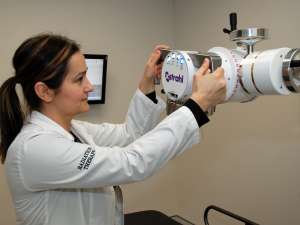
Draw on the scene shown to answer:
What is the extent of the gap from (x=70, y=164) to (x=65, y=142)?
7cm

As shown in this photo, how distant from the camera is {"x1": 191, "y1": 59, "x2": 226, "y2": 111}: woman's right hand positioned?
88cm

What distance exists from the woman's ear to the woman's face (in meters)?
0.01

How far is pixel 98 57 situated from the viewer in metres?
2.13

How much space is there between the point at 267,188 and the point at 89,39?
133 centimetres

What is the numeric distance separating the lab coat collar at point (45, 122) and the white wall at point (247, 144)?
1136mm

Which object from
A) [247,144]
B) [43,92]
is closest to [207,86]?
[43,92]

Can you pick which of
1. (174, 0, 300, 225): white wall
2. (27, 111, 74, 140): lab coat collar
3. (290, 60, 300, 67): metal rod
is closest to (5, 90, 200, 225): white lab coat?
(27, 111, 74, 140): lab coat collar

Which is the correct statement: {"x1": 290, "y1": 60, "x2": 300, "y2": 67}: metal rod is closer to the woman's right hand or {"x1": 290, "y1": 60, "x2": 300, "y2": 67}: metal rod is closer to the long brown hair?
the woman's right hand

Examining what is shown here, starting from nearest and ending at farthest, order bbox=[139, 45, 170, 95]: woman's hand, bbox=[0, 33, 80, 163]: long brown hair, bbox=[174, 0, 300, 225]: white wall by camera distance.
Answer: bbox=[0, 33, 80, 163]: long brown hair → bbox=[139, 45, 170, 95]: woman's hand → bbox=[174, 0, 300, 225]: white wall

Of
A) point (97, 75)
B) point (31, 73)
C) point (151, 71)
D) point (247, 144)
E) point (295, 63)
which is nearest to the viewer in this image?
point (295, 63)

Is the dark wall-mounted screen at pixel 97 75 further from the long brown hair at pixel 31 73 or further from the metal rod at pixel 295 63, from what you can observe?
the metal rod at pixel 295 63

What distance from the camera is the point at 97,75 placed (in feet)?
7.01

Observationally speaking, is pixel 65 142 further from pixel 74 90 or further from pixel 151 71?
pixel 151 71

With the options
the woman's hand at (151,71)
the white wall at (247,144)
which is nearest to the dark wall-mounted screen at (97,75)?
the white wall at (247,144)
